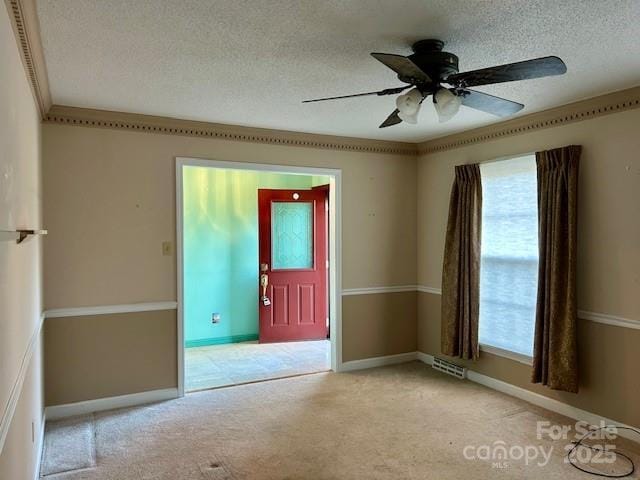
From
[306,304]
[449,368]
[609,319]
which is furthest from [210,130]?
[609,319]

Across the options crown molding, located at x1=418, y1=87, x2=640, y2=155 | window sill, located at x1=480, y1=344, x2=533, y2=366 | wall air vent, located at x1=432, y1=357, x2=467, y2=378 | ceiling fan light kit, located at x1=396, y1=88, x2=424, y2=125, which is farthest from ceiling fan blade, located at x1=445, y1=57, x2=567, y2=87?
wall air vent, located at x1=432, y1=357, x2=467, y2=378

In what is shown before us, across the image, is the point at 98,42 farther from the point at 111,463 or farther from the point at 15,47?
the point at 111,463

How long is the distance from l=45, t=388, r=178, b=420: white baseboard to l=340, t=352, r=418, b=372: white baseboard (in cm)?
170

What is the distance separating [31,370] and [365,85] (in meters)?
2.56

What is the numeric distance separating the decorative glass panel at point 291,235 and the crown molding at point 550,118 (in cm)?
195

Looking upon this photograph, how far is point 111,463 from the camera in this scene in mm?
2898

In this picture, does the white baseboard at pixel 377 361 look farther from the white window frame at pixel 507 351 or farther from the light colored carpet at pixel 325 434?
the white window frame at pixel 507 351

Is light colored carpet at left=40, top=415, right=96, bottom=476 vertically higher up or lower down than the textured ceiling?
lower down

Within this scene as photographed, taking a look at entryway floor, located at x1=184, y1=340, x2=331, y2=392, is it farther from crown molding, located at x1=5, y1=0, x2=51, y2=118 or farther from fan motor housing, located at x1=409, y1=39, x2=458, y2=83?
fan motor housing, located at x1=409, y1=39, x2=458, y2=83

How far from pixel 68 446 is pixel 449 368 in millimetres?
3299

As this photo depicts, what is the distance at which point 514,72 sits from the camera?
2.13 m

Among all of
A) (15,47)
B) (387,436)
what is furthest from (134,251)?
(387,436)

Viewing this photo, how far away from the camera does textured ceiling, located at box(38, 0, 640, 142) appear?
2020mm

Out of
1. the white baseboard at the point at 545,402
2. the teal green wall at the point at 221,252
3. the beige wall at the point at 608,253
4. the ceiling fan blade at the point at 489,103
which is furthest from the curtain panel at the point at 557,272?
the teal green wall at the point at 221,252
